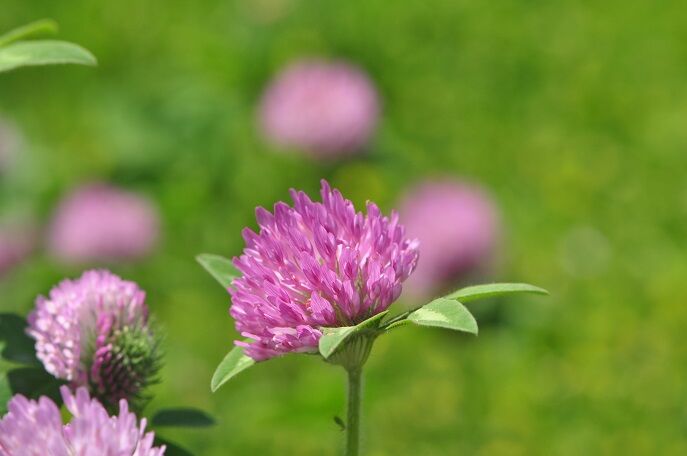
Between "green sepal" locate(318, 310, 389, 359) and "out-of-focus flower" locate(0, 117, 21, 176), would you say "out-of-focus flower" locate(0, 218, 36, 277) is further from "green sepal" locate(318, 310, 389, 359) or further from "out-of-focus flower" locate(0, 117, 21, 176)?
"green sepal" locate(318, 310, 389, 359)

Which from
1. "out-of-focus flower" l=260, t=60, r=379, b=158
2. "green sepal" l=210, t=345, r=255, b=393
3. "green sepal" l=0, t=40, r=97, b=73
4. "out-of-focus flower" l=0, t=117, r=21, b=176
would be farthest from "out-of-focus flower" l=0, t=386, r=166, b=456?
"out-of-focus flower" l=0, t=117, r=21, b=176

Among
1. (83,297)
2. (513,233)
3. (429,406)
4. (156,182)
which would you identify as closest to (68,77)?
(156,182)

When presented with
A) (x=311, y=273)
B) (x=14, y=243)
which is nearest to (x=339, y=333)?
(x=311, y=273)

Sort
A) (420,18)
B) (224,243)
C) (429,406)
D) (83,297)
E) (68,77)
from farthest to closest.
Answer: (420,18)
(68,77)
(224,243)
(429,406)
(83,297)

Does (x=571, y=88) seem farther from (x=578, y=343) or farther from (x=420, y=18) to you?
(x=578, y=343)

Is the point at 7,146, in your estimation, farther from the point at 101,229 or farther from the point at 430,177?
the point at 430,177

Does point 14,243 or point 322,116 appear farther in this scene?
point 322,116

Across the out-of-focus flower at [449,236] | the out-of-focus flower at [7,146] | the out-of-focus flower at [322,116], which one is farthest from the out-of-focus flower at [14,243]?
the out-of-focus flower at [449,236]

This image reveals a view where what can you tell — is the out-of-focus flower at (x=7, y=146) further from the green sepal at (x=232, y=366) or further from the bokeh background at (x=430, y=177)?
the green sepal at (x=232, y=366)
